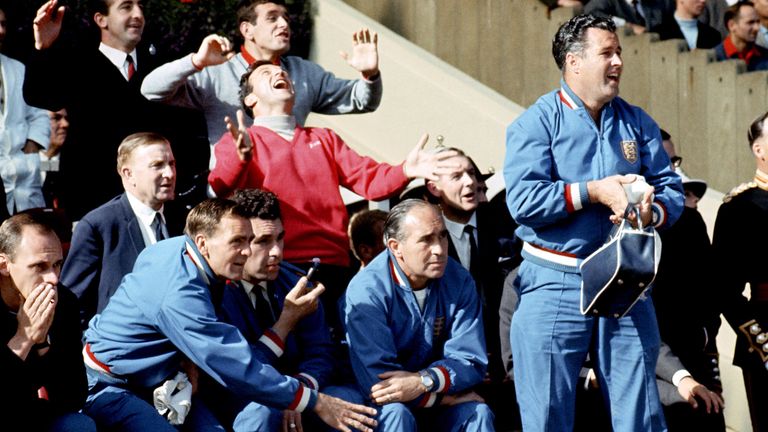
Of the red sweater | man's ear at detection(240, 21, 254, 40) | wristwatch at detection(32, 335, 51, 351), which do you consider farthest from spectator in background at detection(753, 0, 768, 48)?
wristwatch at detection(32, 335, 51, 351)

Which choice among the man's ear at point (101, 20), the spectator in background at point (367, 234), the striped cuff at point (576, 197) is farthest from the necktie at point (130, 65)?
the striped cuff at point (576, 197)

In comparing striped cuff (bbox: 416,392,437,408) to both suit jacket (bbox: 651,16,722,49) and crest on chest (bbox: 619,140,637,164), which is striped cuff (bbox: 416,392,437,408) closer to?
→ crest on chest (bbox: 619,140,637,164)

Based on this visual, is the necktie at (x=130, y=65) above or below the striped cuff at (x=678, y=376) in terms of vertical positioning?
above

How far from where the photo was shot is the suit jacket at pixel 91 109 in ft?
24.8

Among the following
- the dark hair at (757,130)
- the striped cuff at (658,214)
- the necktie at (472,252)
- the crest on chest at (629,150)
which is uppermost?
the crest on chest at (629,150)

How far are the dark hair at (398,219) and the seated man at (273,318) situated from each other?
18.2 inches

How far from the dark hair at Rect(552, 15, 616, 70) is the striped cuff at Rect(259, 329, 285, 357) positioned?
5.51 ft

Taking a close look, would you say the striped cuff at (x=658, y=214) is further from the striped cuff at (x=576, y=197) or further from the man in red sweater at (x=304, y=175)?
the man in red sweater at (x=304, y=175)

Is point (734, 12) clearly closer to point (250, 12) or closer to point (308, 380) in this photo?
point (250, 12)

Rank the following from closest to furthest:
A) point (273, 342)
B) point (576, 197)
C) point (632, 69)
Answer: point (576, 197)
point (273, 342)
point (632, 69)

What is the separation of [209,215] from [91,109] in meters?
1.65

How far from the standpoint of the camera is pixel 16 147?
27.8ft

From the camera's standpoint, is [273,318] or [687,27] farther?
[687,27]

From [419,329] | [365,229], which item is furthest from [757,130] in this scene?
[365,229]
